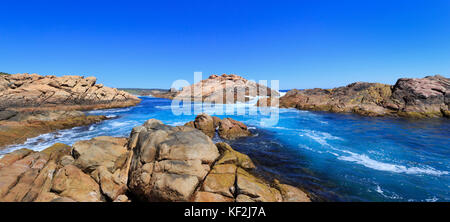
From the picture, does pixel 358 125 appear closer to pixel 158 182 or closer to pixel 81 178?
pixel 158 182

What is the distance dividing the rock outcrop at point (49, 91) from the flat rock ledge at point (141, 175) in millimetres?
47216

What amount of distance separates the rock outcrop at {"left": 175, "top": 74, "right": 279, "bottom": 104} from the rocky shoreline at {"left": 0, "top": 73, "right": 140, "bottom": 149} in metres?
30.4

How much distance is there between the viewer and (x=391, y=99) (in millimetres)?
31000

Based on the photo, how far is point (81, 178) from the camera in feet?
24.4

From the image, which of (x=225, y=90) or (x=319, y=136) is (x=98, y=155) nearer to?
(x=319, y=136)

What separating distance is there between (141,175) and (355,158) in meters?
14.0

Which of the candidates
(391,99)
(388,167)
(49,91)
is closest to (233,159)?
(388,167)

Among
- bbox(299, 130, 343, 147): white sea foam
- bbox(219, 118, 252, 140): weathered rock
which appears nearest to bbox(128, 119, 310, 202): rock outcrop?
bbox(219, 118, 252, 140): weathered rock

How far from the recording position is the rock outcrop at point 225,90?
65062 mm

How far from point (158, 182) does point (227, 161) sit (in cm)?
373

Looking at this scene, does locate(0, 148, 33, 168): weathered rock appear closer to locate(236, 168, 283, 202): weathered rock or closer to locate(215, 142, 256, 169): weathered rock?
locate(215, 142, 256, 169): weathered rock

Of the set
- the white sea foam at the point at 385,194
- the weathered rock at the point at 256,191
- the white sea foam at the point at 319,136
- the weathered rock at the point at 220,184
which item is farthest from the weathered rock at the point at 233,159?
the white sea foam at the point at 319,136

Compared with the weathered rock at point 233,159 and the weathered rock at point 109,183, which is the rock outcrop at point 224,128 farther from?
the weathered rock at point 109,183

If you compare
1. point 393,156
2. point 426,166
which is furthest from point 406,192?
point 393,156
